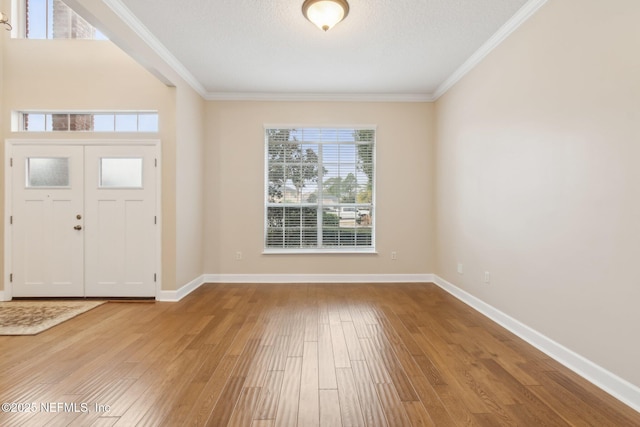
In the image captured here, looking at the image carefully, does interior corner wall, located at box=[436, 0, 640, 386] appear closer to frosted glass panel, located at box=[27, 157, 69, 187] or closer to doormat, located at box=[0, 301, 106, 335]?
doormat, located at box=[0, 301, 106, 335]

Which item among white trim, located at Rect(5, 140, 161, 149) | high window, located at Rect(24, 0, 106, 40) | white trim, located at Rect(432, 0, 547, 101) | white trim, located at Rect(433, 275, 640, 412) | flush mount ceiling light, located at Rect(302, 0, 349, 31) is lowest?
white trim, located at Rect(433, 275, 640, 412)

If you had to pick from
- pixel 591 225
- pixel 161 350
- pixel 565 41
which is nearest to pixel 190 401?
pixel 161 350

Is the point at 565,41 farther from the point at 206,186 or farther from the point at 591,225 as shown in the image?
the point at 206,186

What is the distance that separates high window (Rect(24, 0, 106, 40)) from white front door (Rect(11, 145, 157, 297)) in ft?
5.64

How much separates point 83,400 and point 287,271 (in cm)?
327

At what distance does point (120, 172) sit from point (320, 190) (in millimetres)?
2858

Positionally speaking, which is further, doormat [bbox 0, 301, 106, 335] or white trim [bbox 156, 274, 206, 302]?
white trim [bbox 156, 274, 206, 302]

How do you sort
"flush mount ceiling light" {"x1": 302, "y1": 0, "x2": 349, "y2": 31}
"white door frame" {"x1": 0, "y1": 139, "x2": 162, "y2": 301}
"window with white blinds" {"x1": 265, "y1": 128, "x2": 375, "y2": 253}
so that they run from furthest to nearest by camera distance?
1. "window with white blinds" {"x1": 265, "y1": 128, "x2": 375, "y2": 253}
2. "white door frame" {"x1": 0, "y1": 139, "x2": 162, "y2": 301}
3. "flush mount ceiling light" {"x1": 302, "y1": 0, "x2": 349, "y2": 31}

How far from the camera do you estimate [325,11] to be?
269cm

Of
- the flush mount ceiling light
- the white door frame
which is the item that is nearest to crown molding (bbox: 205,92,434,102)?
the white door frame

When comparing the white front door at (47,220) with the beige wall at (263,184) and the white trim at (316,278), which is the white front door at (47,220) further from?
the white trim at (316,278)

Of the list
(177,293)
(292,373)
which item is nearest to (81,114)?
(177,293)

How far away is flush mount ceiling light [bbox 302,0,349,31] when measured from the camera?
264 cm

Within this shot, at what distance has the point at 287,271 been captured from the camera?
5055mm
